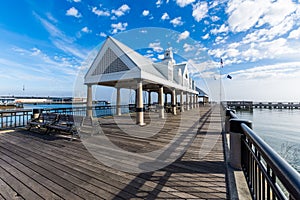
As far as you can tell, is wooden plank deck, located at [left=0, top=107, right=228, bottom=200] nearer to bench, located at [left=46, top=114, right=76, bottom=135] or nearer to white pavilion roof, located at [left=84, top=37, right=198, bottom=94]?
bench, located at [left=46, top=114, right=76, bottom=135]

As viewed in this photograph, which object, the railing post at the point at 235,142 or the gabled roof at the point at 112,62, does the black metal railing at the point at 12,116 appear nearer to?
the gabled roof at the point at 112,62

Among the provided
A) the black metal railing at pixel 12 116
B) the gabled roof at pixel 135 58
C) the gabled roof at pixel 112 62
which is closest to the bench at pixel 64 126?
the black metal railing at pixel 12 116

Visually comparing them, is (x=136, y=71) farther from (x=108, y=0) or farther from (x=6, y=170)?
(x=6, y=170)

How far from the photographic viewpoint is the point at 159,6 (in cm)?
1015

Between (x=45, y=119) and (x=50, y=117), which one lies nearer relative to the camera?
(x=50, y=117)

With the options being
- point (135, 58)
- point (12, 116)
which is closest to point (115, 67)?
point (135, 58)

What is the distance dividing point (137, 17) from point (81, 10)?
4.59 metres

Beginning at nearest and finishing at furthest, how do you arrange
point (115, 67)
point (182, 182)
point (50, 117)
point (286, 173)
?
1. point (286, 173)
2. point (182, 182)
3. point (50, 117)
4. point (115, 67)

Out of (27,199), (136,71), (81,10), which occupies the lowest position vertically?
(27,199)

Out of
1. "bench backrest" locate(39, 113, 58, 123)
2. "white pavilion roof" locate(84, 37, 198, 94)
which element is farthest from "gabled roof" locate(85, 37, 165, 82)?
"bench backrest" locate(39, 113, 58, 123)

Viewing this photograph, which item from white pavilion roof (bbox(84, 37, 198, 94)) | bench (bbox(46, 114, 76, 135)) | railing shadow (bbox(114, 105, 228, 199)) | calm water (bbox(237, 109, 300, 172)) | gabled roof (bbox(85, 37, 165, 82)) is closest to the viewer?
railing shadow (bbox(114, 105, 228, 199))

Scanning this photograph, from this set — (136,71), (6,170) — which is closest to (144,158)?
(6,170)

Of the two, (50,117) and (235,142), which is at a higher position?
(50,117)

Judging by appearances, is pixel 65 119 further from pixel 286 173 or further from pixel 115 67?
pixel 286 173
